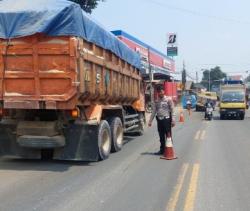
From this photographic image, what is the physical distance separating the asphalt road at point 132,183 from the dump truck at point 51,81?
519mm

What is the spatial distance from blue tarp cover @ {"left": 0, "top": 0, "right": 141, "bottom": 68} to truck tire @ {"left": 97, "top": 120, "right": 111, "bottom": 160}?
2043 millimetres

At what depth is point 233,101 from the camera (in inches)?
1431

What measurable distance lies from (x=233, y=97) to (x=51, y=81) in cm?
2758

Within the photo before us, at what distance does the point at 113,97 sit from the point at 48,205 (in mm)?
6929

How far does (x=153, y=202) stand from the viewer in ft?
24.8

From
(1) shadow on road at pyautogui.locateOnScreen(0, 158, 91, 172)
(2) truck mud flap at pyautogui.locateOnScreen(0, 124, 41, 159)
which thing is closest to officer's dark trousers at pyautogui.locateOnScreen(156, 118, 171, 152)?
(1) shadow on road at pyautogui.locateOnScreen(0, 158, 91, 172)

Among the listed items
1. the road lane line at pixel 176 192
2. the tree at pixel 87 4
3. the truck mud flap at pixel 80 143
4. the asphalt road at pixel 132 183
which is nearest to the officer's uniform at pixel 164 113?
the asphalt road at pixel 132 183

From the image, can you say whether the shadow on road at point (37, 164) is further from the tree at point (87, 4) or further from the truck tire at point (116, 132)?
the tree at point (87, 4)

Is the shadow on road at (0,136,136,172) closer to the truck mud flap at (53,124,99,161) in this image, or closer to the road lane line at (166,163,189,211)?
the truck mud flap at (53,124,99,161)

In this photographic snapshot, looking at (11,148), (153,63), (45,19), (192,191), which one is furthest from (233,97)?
(192,191)

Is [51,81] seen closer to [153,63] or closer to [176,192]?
[176,192]

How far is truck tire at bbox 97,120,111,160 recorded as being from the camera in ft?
39.0

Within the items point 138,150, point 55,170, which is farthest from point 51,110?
point 138,150

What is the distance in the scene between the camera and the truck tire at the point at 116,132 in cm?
1348
